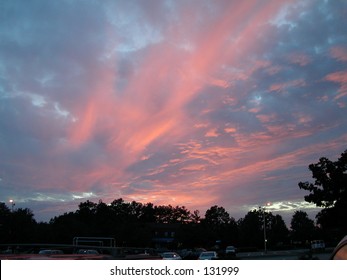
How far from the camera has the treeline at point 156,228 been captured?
193ft

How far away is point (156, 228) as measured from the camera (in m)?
111

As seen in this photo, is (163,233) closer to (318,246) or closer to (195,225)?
(195,225)

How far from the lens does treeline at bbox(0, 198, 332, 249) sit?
193ft

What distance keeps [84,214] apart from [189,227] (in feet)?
150

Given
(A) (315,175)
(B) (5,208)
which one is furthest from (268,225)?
(A) (315,175)

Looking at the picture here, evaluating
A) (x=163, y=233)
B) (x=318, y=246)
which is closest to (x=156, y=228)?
(x=163, y=233)

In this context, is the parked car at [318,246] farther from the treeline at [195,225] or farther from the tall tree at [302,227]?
the tall tree at [302,227]

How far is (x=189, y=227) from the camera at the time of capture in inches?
3327

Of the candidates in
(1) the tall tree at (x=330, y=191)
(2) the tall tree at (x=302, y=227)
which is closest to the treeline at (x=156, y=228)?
(2) the tall tree at (x=302, y=227)

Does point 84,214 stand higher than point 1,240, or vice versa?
point 84,214
